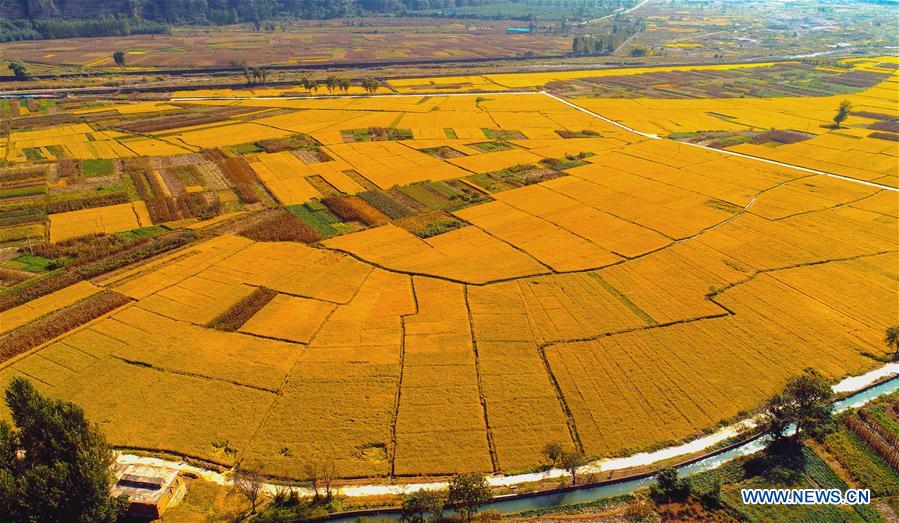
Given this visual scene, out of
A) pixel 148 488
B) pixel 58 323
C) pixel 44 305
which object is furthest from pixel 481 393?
pixel 44 305

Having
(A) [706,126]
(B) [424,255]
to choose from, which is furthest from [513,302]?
(A) [706,126]

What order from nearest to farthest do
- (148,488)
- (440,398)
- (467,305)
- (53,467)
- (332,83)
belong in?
(53,467)
(148,488)
(440,398)
(467,305)
(332,83)

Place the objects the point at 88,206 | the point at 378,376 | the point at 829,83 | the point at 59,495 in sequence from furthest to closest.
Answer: the point at 829,83 → the point at 88,206 → the point at 378,376 → the point at 59,495

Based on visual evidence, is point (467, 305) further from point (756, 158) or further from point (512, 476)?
point (756, 158)

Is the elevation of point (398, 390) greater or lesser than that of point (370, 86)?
lesser

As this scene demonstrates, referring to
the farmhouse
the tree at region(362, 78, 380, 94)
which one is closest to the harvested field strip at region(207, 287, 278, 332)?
the farmhouse

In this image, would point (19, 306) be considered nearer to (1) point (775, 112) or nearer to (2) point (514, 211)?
(2) point (514, 211)
